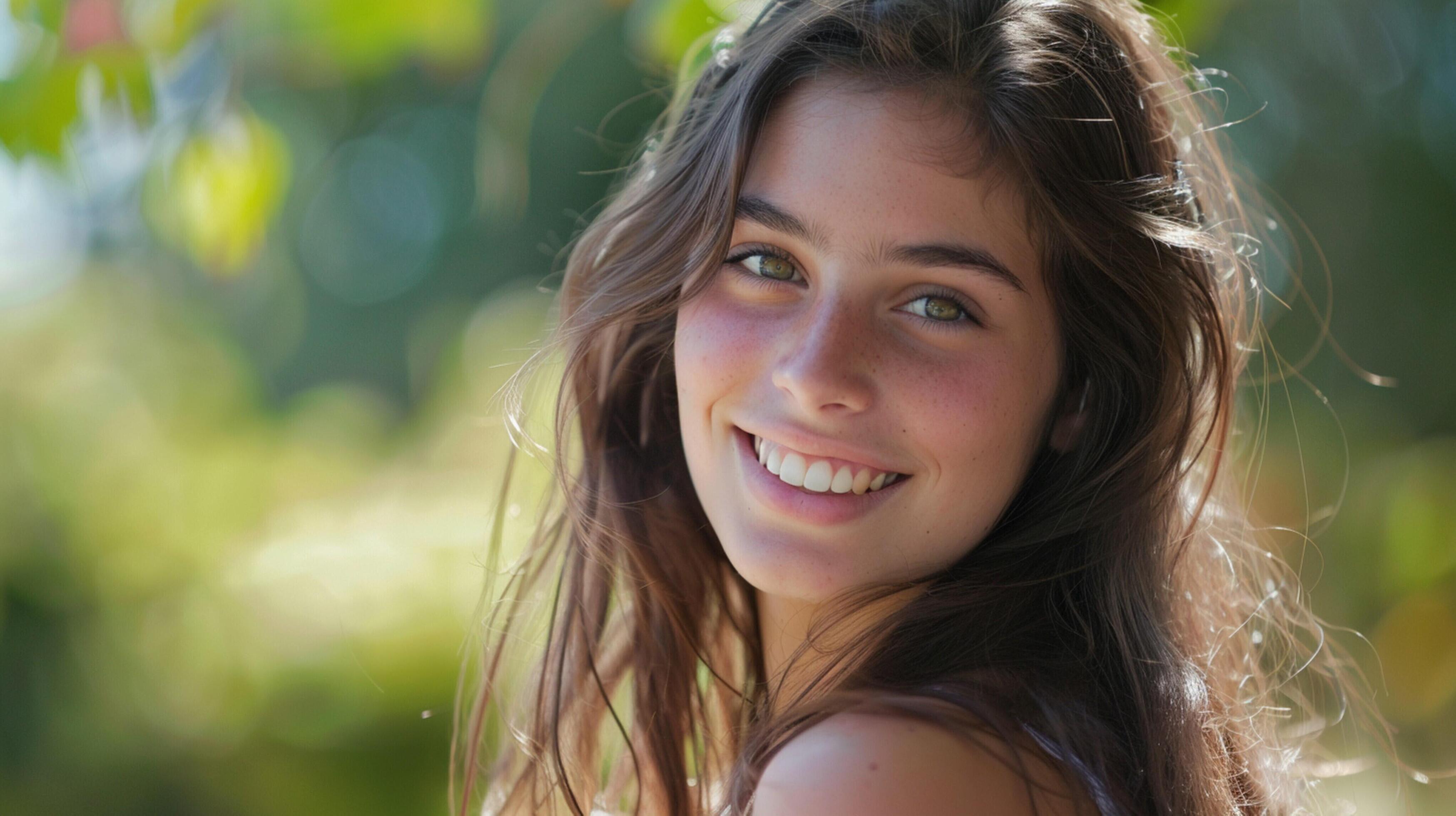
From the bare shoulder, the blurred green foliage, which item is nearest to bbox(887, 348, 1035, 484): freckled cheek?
the bare shoulder

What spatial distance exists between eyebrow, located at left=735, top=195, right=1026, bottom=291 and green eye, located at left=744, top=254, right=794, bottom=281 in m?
0.06

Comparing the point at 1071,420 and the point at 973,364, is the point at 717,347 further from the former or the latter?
the point at 1071,420

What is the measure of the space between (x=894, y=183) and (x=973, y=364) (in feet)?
0.71

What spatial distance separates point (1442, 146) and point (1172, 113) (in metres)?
1.66

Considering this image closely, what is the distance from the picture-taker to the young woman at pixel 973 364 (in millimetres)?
1274

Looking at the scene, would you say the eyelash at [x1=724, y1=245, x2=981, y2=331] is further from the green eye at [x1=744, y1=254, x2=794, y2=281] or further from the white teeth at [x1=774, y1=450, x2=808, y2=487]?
the white teeth at [x1=774, y1=450, x2=808, y2=487]

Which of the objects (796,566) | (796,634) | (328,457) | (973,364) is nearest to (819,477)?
(796,566)

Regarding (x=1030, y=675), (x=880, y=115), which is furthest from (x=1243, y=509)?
(x=880, y=115)

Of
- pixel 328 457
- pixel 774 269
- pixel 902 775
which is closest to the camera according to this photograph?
pixel 902 775

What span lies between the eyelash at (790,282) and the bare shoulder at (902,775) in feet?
1.53

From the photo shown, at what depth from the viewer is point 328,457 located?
3.88m

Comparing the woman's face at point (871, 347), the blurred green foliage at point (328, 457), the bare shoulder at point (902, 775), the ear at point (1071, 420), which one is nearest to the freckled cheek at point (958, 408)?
the woman's face at point (871, 347)

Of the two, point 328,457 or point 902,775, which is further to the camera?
point 328,457

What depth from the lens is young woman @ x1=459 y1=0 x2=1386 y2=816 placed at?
4.18 feet
